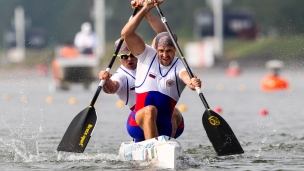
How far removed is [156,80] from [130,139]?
2.89 metres

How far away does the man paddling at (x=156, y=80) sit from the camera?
10.7m

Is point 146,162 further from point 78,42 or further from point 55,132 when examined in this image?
point 78,42

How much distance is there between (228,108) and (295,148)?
7.46 metres

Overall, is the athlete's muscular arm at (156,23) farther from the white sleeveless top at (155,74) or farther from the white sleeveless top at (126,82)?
the white sleeveless top at (155,74)

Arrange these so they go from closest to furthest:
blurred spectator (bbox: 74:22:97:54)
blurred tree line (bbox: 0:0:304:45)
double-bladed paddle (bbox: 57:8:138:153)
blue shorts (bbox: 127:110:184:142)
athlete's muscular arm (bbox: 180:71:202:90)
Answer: athlete's muscular arm (bbox: 180:71:202:90) → blue shorts (bbox: 127:110:184:142) → double-bladed paddle (bbox: 57:8:138:153) → blurred spectator (bbox: 74:22:97:54) → blurred tree line (bbox: 0:0:304:45)

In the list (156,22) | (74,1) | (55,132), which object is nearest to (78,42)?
(55,132)

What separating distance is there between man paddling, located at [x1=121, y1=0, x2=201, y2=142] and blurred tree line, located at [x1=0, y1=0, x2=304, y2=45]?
2418 inches

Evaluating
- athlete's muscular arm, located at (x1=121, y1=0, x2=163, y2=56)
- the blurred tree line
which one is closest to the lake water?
athlete's muscular arm, located at (x1=121, y1=0, x2=163, y2=56)

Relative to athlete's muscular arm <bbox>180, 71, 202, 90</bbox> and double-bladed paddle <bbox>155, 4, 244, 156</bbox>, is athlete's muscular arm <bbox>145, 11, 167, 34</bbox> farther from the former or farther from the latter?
athlete's muscular arm <bbox>180, 71, 202, 90</bbox>

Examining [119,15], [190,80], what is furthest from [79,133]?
[119,15]

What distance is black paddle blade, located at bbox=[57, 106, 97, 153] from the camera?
11.1 m

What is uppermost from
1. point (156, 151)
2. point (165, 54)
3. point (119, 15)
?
point (119, 15)

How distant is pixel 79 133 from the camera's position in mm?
11250

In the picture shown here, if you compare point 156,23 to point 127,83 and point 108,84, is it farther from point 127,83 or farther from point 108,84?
point 108,84
